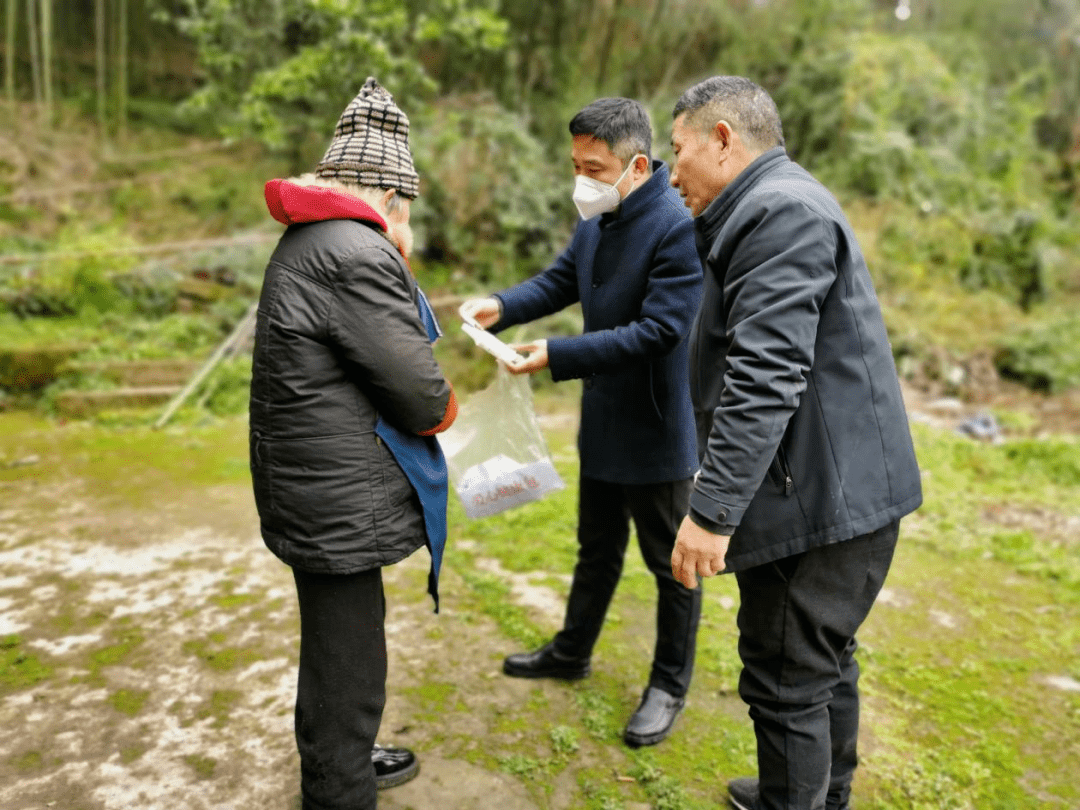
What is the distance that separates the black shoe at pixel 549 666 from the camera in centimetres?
279

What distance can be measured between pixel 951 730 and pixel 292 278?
2.50m

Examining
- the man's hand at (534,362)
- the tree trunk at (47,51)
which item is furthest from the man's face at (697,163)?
the tree trunk at (47,51)

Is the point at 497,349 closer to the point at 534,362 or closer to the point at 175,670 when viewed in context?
the point at 534,362

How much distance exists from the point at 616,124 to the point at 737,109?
1.73 feet

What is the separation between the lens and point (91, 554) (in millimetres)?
3646

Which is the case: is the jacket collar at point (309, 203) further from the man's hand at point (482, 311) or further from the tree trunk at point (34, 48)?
the tree trunk at point (34, 48)

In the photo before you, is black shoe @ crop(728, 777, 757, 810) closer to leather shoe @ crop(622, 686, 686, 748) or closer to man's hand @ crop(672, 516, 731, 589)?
leather shoe @ crop(622, 686, 686, 748)

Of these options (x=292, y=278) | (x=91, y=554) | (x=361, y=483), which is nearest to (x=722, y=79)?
(x=292, y=278)

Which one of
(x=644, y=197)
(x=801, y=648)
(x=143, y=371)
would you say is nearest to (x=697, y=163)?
(x=644, y=197)

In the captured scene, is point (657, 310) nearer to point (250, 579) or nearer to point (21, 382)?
point (250, 579)

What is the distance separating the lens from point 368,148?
6.02 ft

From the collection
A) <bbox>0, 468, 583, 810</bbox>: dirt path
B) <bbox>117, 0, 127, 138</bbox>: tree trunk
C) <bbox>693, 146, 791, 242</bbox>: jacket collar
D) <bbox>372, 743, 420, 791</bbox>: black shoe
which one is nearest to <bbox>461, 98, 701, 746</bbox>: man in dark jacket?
<bbox>693, 146, 791, 242</bbox>: jacket collar

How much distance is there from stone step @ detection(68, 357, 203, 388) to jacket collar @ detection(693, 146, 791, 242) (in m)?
5.82

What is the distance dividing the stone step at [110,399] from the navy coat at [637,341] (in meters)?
4.94
